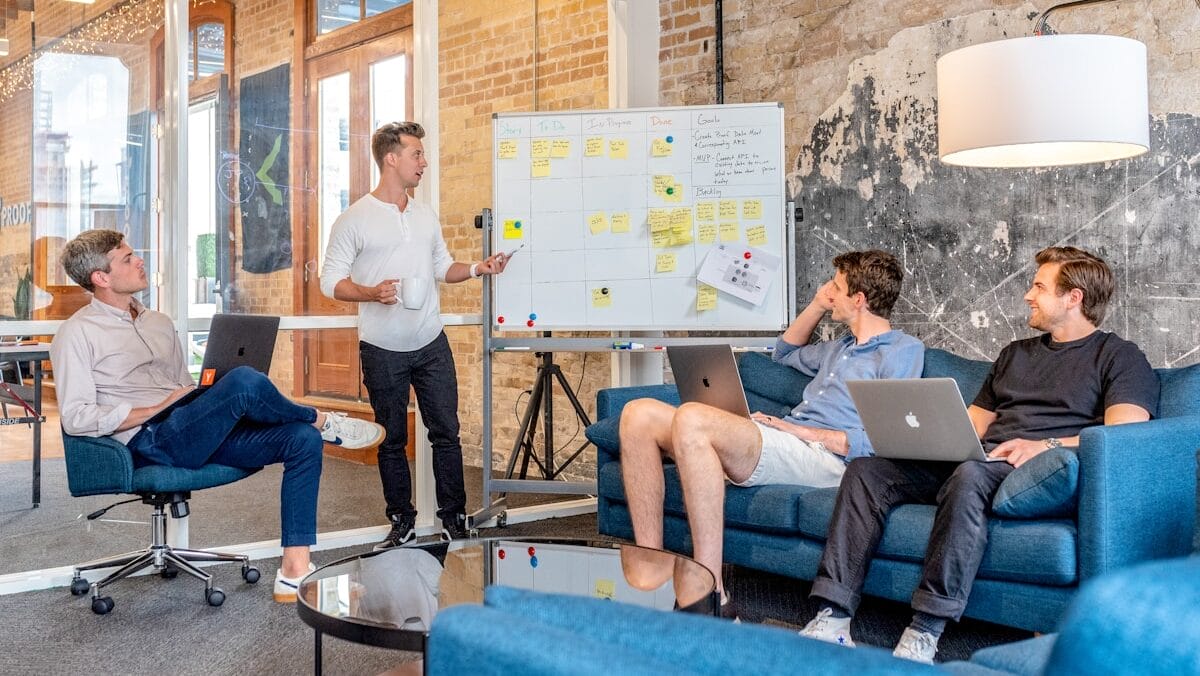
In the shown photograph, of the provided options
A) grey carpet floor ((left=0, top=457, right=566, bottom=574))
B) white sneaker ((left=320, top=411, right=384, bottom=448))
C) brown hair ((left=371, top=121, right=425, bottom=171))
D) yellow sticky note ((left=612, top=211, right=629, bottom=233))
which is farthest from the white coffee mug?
yellow sticky note ((left=612, top=211, right=629, bottom=233))

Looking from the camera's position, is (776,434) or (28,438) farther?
(28,438)

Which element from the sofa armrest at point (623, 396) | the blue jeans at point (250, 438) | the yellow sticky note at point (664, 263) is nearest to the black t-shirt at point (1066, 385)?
the sofa armrest at point (623, 396)

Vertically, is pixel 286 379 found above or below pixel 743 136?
below

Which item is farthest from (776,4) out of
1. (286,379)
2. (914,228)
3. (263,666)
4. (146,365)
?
(263,666)

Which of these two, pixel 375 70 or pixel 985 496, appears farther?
pixel 375 70

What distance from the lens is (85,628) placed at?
3.45m

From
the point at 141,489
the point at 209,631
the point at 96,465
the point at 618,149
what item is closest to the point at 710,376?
the point at 618,149

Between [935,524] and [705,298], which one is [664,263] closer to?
[705,298]

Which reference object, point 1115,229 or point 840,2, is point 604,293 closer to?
point 840,2

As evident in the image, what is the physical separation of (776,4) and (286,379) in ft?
8.95

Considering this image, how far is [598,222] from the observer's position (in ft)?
15.8

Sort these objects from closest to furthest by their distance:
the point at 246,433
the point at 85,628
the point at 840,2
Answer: the point at 85,628 → the point at 246,433 → the point at 840,2

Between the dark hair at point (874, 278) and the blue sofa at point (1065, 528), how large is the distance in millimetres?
728

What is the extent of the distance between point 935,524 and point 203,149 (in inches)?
125
